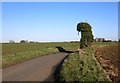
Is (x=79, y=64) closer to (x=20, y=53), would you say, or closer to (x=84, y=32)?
(x=20, y=53)

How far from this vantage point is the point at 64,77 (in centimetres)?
1806

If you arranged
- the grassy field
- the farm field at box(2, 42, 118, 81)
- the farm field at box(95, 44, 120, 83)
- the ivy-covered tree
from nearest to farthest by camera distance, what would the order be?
the farm field at box(95, 44, 120, 83) < the farm field at box(2, 42, 118, 81) < the grassy field < the ivy-covered tree

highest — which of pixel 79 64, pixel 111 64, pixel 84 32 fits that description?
pixel 84 32

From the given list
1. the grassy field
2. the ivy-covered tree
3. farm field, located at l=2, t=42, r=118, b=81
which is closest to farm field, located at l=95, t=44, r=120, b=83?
farm field, located at l=2, t=42, r=118, b=81

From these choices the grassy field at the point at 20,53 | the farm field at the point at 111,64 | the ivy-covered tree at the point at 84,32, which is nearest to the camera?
the farm field at the point at 111,64

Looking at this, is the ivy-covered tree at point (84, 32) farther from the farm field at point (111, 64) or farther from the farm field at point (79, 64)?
the farm field at point (111, 64)

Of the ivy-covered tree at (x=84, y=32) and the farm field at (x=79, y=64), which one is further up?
the ivy-covered tree at (x=84, y=32)

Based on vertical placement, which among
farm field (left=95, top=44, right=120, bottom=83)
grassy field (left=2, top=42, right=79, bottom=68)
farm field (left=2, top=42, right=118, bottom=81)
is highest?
farm field (left=95, top=44, right=120, bottom=83)

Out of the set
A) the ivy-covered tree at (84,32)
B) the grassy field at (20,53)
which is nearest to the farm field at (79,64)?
the grassy field at (20,53)

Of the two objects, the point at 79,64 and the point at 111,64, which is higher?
the point at 111,64

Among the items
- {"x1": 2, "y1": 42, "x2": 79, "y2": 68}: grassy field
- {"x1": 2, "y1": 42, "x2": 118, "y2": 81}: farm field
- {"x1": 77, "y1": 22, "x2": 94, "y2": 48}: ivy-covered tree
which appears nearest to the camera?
{"x1": 2, "y1": 42, "x2": 118, "y2": 81}: farm field

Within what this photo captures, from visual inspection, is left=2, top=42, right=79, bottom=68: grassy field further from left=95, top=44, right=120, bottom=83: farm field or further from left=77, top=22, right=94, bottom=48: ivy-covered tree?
left=95, top=44, right=120, bottom=83: farm field

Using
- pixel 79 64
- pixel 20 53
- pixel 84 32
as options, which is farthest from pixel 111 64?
pixel 84 32

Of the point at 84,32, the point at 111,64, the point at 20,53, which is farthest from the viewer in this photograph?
the point at 84,32
